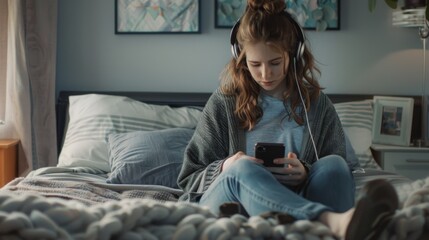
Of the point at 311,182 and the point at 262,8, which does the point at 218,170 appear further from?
the point at 262,8

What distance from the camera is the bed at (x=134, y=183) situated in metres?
1.28

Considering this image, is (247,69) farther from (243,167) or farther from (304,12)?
(304,12)

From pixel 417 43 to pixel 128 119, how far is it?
5.05 ft

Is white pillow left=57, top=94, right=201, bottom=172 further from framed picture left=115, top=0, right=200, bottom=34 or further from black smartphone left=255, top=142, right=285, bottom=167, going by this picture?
black smartphone left=255, top=142, right=285, bottom=167

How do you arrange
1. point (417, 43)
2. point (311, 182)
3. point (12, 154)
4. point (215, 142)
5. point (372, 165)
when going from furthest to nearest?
point (417, 43)
point (12, 154)
point (372, 165)
point (215, 142)
point (311, 182)

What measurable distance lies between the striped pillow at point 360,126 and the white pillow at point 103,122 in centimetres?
67

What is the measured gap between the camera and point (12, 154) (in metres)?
3.53

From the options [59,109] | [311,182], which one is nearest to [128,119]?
[59,109]

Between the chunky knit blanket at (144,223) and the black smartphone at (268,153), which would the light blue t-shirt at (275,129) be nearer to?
the black smartphone at (268,153)

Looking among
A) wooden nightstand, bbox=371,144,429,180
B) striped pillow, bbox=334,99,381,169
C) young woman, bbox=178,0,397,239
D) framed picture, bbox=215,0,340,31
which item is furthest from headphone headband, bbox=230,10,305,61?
framed picture, bbox=215,0,340,31

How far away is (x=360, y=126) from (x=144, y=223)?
218 centimetres

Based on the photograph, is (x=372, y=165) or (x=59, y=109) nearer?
(x=372, y=165)

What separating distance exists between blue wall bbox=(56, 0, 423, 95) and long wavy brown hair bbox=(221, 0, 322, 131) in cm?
133

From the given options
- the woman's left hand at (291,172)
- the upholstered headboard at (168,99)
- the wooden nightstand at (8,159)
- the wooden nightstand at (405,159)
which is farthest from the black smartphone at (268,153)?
the wooden nightstand at (8,159)
